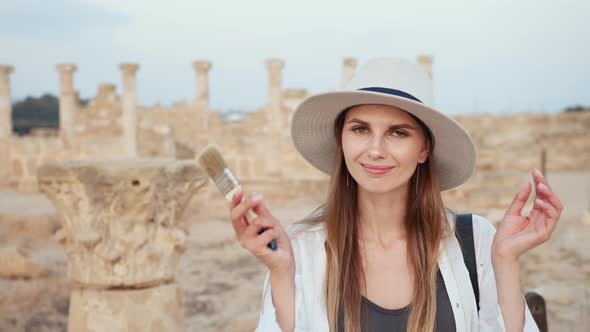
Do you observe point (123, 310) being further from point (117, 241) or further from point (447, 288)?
point (447, 288)

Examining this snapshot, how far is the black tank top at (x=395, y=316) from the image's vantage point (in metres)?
1.93

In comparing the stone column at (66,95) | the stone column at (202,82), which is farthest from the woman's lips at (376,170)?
the stone column at (202,82)

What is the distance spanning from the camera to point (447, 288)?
6.46ft

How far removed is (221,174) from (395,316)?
2.28 feet

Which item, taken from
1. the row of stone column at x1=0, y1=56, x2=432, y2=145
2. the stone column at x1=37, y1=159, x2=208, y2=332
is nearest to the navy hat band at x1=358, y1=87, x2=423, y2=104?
the stone column at x1=37, y1=159, x2=208, y2=332

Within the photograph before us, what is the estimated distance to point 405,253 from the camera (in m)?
2.16

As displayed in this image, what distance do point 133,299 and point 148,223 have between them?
594 mm

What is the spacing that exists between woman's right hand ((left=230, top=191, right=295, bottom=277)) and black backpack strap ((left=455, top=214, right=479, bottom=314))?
0.56 m

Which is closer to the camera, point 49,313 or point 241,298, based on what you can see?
point 49,313

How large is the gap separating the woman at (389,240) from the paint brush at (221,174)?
2.8 inches

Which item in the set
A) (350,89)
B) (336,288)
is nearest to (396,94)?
(350,89)

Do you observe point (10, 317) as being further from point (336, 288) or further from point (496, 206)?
point (496, 206)

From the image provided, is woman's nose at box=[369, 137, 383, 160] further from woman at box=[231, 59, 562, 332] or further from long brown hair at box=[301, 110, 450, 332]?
long brown hair at box=[301, 110, 450, 332]

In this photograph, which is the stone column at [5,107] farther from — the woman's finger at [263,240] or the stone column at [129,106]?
the woman's finger at [263,240]
